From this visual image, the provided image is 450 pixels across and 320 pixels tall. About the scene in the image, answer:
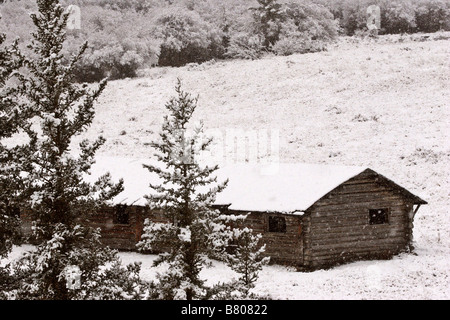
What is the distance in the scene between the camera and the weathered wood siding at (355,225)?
2395cm

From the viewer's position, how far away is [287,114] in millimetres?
45969

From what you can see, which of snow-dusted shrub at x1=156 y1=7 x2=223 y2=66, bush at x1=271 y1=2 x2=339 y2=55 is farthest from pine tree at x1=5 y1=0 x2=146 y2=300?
bush at x1=271 y1=2 x2=339 y2=55

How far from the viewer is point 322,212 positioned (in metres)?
24.0

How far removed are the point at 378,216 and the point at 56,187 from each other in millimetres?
18181

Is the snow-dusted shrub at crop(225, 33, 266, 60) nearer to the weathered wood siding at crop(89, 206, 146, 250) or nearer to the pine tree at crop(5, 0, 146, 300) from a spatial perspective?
the weathered wood siding at crop(89, 206, 146, 250)

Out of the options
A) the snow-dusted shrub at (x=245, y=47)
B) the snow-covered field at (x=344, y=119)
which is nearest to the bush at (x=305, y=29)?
the snow-dusted shrub at (x=245, y=47)

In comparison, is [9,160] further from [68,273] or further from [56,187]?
[68,273]

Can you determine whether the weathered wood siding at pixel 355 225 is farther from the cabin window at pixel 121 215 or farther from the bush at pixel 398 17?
the bush at pixel 398 17

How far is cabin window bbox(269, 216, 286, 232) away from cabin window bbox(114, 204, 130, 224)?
8172 millimetres

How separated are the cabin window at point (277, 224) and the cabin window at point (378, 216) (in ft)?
15.3

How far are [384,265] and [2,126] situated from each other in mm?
18087

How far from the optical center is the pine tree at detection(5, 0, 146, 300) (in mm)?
12461

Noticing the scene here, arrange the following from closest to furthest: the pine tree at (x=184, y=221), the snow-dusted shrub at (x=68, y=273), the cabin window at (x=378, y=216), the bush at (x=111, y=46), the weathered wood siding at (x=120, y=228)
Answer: the snow-dusted shrub at (x=68, y=273), the pine tree at (x=184, y=221), the cabin window at (x=378, y=216), the weathered wood siding at (x=120, y=228), the bush at (x=111, y=46)
